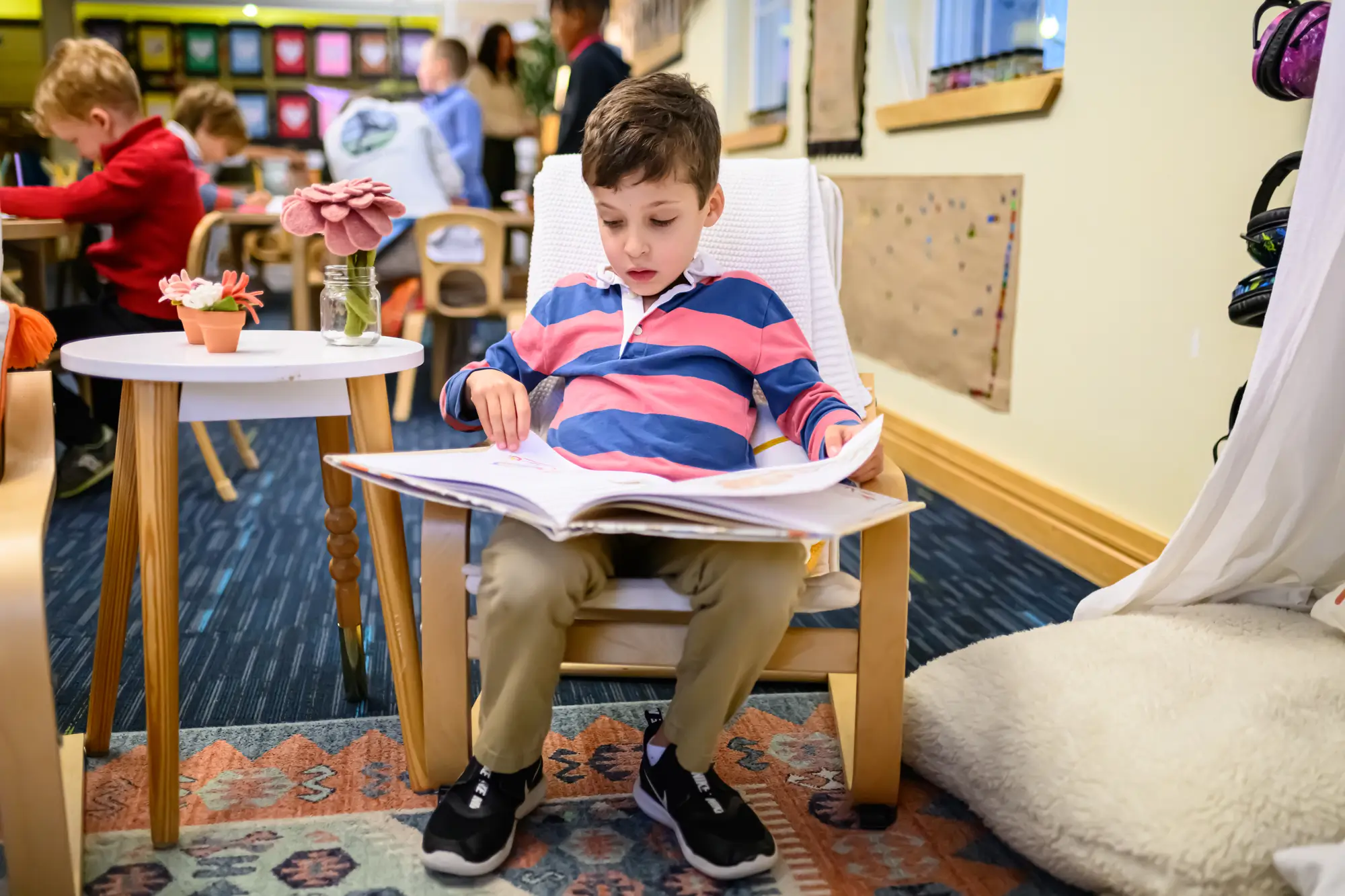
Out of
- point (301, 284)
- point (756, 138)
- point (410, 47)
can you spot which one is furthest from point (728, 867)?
point (410, 47)

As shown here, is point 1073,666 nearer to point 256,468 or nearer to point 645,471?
point 645,471

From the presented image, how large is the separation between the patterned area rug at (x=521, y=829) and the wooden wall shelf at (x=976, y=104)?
141 cm

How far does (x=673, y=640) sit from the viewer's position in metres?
1.12

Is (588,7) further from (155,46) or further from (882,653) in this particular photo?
(155,46)

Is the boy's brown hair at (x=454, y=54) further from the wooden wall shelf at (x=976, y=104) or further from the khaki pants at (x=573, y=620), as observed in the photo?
the khaki pants at (x=573, y=620)

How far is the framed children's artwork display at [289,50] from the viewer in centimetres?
745

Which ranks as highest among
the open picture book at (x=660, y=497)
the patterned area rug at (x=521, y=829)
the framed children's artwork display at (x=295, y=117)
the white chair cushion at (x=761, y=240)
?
the framed children's artwork display at (x=295, y=117)

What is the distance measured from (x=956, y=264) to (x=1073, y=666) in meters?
1.49

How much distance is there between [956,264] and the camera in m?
2.57

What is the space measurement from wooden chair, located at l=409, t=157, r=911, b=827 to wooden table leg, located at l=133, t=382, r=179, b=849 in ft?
0.85

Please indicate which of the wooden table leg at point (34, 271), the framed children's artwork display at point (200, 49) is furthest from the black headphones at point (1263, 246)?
the framed children's artwork display at point (200, 49)

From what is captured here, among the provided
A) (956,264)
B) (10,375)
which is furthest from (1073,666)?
(956,264)

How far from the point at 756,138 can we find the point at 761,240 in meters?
2.72

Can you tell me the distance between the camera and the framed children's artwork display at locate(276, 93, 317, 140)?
7543 millimetres
